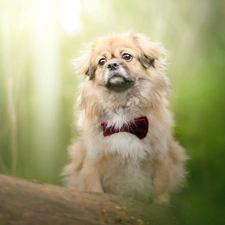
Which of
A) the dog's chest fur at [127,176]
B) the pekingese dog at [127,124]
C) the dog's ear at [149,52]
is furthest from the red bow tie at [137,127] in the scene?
the dog's ear at [149,52]

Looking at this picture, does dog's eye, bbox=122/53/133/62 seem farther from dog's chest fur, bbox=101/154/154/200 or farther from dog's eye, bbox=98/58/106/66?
dog's chest fur, bbox=101/154/154/200

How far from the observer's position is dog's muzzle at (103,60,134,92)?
2.81 meters

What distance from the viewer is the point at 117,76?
2.83 meters

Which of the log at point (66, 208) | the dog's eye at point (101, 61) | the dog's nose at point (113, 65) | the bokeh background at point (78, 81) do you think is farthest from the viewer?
the bokeh background at point (78, 81)

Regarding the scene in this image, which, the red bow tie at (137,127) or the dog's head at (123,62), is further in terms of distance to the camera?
the red bow tie at (137,127)

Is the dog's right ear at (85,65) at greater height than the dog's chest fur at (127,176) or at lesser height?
greater

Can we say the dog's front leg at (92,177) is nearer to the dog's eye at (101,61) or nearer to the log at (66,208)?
the log at (66,208)

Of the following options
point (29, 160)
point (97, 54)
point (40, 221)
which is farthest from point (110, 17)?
point (40, 221)

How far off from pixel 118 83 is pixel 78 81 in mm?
311

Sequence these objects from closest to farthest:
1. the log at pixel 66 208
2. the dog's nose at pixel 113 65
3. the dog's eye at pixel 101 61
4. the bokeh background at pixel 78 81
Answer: the log at pixel 66 208
the dog's nose at pixel 113 65
the dog's eye at pixel 101 61
the bokeh background at pixel 78 81

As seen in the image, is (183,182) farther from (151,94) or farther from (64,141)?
(64,141)

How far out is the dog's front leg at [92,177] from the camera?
2.98m

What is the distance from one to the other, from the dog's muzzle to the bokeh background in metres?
0.29

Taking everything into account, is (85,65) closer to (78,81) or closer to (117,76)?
(78,81)
